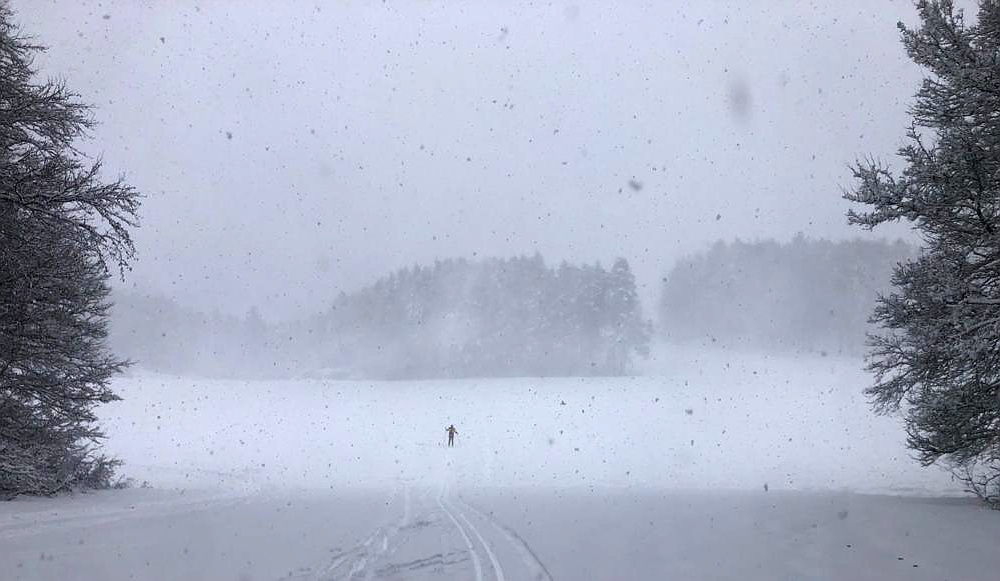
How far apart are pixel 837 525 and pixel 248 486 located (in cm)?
2035

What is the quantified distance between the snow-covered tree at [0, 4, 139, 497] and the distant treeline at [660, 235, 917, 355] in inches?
2710

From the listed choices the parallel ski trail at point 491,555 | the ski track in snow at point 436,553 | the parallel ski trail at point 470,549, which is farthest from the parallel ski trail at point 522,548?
the parallel ski trail at point 470,549

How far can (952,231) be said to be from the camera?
41.0ft

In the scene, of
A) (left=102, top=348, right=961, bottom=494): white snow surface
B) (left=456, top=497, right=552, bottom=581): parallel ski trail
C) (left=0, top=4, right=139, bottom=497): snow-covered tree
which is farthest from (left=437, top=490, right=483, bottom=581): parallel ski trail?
(left=102, top=348, right=961, bottom=494): white snow surface

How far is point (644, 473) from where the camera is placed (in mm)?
30719

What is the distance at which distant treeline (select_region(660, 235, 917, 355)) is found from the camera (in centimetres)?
7056

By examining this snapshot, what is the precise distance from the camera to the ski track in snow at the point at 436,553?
968 centimetres

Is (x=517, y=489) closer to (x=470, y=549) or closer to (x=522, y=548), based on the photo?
(x=522, y=548)

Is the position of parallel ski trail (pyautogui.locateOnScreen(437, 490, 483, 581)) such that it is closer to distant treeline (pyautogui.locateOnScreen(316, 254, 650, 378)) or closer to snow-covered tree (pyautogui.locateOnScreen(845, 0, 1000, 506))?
snow-covered tree (pyautogui.locateOnScreen(845, 0, 1000, 506))

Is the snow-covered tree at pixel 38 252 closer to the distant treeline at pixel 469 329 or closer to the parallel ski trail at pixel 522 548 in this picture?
the parallel ski trail at pixel 522 548

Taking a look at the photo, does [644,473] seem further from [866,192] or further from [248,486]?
[866,192]

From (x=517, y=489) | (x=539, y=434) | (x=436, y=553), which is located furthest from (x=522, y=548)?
(x=539, y=434)

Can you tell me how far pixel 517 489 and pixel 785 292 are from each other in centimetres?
5890

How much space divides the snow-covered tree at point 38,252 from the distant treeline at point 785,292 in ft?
226
